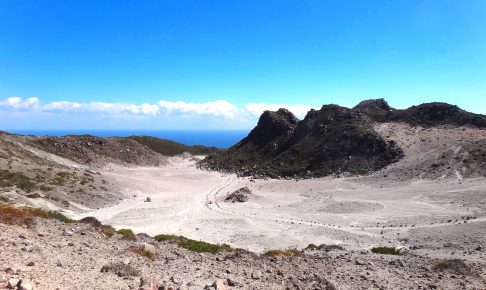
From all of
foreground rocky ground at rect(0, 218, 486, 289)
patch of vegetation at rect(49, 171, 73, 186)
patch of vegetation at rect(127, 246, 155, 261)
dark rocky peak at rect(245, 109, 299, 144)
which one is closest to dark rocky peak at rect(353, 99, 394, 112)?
dark rocky peak at rect(245, 109, 299, 144)

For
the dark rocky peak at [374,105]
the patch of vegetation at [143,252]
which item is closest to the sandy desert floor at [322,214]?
the patch of vegetation at [143,252]

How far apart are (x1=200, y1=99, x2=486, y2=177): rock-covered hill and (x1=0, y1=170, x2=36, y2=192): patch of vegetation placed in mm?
46470

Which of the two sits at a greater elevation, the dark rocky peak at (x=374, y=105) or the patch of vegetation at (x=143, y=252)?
the dark rocky peak at (x=374, y=105)

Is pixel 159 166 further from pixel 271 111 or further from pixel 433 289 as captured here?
pixel 433 289

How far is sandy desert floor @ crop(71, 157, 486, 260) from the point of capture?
109 ft

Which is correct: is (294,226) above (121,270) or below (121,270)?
below

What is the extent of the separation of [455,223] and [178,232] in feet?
90.1

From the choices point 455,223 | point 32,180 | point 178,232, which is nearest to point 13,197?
point 32,180

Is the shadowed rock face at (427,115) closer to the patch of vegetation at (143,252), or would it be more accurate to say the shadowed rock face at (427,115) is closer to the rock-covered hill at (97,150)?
the rock-covered hill at (97,150)

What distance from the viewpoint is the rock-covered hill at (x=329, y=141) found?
256ft

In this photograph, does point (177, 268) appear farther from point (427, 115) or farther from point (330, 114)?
point (427, 115)

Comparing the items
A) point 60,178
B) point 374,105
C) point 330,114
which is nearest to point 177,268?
point 60,178

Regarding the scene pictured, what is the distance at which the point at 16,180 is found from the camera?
46.9 metres

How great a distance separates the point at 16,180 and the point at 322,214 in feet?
125
